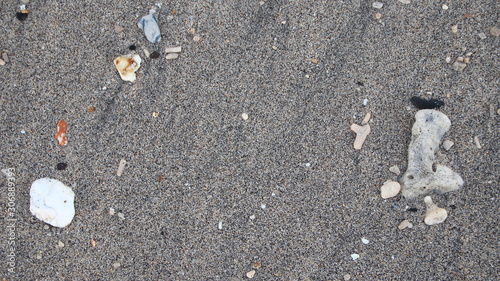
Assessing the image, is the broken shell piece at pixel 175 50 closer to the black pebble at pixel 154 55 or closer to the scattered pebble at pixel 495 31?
the black pebble at pixel 154 55

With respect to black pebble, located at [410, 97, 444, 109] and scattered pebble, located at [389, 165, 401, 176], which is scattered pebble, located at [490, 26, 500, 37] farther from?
scattered pebble, located at [389, 165, 401, 176]

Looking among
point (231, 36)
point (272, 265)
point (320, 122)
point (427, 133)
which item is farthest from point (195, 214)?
point (427, 133)

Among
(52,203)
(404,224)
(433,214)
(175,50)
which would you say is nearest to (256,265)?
(404,224)

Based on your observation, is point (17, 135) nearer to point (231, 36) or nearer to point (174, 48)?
point (174, 48)

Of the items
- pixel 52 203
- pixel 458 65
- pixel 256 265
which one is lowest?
pixel 256 265

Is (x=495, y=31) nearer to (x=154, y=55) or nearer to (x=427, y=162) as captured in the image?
(x=427, y=162)

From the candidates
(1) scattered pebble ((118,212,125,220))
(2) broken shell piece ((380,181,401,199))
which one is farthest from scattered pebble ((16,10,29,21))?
(2) broken shell piece ((380,181,401,199))
